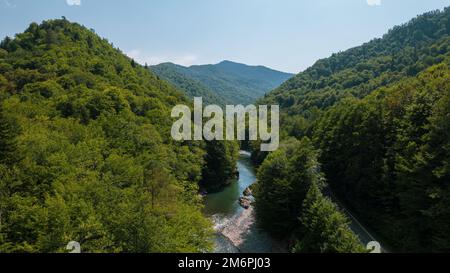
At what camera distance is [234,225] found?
4431 centimetres

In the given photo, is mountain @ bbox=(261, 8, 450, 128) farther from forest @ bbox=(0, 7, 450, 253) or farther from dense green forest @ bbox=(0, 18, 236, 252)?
dense green forest @ bbox=(0, 18, 236, 252)

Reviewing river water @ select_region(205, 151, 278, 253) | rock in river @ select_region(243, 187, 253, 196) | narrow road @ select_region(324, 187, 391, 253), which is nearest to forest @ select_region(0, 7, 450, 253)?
narrow road @ select_region(324, 187, 391, 253)

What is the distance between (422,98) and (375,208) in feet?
46.8

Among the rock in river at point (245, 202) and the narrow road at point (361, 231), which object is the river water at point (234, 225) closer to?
the rock in river at point (245, 202)

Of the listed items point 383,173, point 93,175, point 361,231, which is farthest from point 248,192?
point 93,175

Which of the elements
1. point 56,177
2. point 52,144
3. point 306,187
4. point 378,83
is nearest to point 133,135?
point 52,144

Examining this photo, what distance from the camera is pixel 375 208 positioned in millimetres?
40781

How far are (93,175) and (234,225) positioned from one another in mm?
21986

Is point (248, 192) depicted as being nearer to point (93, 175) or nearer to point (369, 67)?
point (93, 175)

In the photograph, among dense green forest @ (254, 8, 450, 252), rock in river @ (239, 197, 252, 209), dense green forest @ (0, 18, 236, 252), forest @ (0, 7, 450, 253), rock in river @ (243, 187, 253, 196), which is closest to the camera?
dense green forest @ (0, 18, 236, 252)

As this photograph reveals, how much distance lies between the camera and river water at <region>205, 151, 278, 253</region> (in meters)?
38.5

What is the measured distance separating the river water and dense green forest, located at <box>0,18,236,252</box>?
5.03 metres

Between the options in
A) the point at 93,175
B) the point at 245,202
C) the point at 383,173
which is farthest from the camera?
the point at 245,202
